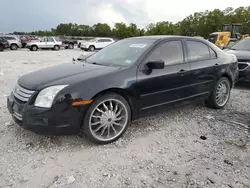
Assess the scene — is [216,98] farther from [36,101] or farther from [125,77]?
[36,101]

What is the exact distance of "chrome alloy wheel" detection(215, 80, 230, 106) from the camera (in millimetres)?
4711

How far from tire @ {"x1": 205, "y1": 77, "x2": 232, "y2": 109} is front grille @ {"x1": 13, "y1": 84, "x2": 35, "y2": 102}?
3288mm

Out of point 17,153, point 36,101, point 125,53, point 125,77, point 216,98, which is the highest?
point 125,53

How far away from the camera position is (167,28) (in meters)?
52.1

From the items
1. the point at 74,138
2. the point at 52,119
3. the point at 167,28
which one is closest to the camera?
the point at 52,119

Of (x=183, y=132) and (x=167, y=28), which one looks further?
(x=167, y=28)

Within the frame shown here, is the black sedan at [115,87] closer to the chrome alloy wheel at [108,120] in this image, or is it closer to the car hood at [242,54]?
the chrome alloy wheel at [108,120]

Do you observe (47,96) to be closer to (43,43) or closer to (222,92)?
(222,92)

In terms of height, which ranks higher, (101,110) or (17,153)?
(101,110)

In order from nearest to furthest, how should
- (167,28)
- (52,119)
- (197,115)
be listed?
(52,119) → (197,115) → (167,28)

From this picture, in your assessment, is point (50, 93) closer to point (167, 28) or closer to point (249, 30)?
point (249, 30)

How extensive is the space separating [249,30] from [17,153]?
155ft

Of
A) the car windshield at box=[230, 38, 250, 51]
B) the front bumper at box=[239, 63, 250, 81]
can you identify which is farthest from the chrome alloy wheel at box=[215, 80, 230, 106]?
the car windshield at box=[230, 38, 250, 51]

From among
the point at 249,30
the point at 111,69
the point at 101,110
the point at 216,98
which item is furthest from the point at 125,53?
the point at 249,30
